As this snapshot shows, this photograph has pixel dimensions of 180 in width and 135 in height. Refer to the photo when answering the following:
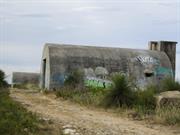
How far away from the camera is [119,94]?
18.7 metres

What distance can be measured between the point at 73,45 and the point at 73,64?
2400 millimetres

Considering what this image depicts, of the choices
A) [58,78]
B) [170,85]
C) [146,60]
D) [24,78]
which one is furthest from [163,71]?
[24,78]

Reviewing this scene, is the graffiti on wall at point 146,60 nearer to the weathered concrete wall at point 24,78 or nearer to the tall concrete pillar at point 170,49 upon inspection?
the tall concrete pillar at point 170,49

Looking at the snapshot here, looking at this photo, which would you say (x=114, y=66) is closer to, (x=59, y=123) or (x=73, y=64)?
(x=73, y=64)

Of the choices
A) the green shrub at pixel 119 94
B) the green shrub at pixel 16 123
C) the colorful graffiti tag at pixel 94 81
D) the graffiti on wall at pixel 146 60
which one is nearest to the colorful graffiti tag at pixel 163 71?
the graffiti on wall at pixel 146 60

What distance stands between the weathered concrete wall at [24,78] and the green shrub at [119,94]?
1167 inches

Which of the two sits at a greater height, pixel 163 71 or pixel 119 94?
pixel 163 71

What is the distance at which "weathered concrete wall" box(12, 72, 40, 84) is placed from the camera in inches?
1894

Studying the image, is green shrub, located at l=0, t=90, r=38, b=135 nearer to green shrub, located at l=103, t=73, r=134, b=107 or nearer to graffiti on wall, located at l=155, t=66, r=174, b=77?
green shrub, located at l=103, t=73, r=134, b=107

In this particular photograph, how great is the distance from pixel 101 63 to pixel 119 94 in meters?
12.6

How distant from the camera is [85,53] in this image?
3145cm

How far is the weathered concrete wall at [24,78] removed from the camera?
48.1 meters

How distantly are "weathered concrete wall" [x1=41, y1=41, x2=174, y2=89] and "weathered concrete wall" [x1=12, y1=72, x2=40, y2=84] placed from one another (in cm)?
1434

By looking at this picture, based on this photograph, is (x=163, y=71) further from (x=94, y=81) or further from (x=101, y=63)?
(x=94, y=81)
